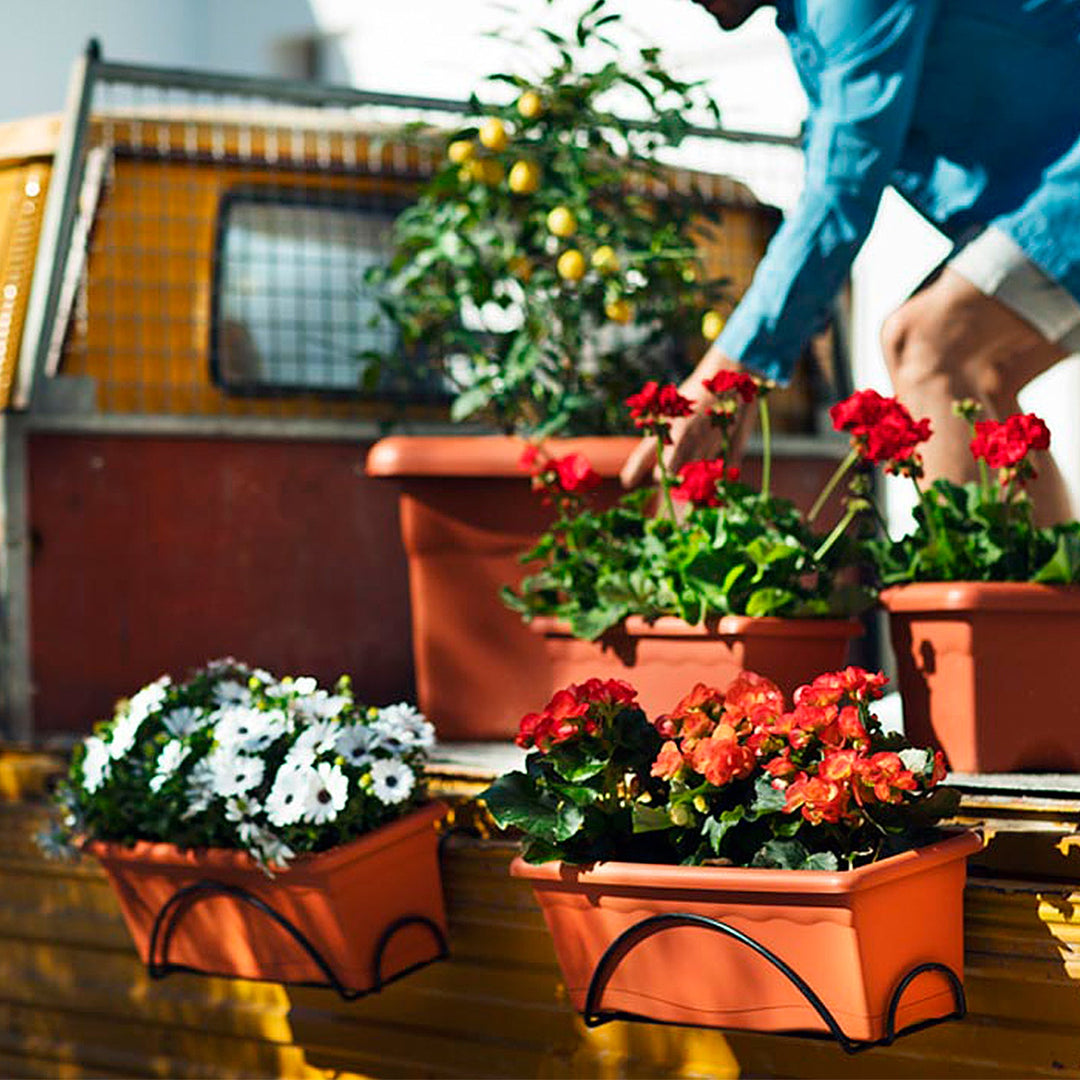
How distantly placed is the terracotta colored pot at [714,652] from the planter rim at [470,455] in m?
0.48

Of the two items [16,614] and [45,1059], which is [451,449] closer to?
[16,614]

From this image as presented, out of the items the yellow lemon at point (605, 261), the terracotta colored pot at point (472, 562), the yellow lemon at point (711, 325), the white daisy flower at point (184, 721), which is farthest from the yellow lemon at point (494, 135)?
the white daisy flower at point (184, 721)

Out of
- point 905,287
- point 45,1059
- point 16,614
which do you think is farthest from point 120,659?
point 905,287

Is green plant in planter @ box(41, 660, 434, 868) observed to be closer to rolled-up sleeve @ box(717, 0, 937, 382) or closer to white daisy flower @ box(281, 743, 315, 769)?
white daisy flower @ box(281, 743, 315, 769)

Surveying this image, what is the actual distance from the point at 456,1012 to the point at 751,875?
0.77m

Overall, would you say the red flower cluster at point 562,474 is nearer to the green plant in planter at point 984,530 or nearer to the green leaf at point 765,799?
the green plant in planter at point 984,530

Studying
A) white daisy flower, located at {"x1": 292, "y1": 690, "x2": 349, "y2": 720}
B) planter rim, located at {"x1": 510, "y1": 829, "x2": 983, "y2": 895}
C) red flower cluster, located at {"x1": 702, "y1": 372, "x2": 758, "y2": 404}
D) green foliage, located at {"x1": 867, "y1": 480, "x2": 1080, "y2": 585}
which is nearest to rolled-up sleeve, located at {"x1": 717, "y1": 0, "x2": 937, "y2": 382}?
red flower cluster, located at {"x1": 702, "y1": 372, "x2": 758, "y2": 404}

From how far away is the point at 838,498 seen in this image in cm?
384

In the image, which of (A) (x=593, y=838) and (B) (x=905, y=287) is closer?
(A) (x=593, y=838)

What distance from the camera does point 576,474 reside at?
8.91ft

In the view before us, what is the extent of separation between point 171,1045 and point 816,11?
1.92m

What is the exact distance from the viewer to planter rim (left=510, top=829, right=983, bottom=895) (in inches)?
75.1

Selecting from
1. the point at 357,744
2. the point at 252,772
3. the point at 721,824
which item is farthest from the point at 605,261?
the point at 721,824

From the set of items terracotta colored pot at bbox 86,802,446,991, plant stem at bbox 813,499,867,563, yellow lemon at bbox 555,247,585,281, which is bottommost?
terracotta colored pot at bbox 86,802,446,991
